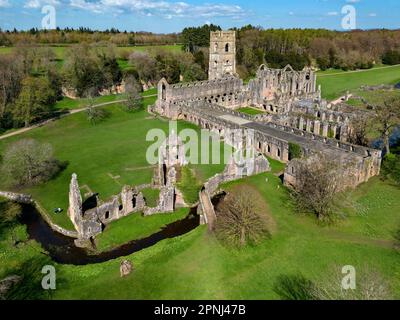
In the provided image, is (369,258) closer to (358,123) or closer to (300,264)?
(300,264)

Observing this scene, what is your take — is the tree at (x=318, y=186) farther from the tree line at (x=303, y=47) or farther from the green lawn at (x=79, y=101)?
the tree line at (x=303, y=47)

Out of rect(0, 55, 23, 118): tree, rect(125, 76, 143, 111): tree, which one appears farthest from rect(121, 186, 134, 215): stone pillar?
rect(125, 76, 143, 111): tree

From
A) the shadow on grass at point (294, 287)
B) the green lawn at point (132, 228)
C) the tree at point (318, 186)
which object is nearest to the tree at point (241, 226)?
the shadow on grass at point (294, 287)

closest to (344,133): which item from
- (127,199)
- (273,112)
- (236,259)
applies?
(273,112)

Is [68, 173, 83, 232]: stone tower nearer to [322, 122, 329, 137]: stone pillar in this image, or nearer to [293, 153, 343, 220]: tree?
[293, 153, 343, 220]: tree

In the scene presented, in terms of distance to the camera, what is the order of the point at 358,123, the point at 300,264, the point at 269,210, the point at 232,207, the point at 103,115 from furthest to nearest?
1. the point at 103,115
2. the point at 358,123
3. the point at 269,210
4. the point at 232,207
5. the point at 300,264

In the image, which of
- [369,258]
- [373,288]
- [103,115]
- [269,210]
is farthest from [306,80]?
[373,288]
